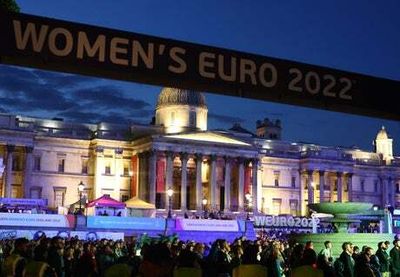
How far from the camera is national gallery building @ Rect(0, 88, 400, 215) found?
7569cm

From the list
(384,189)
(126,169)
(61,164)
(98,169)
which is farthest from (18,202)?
(384,189)

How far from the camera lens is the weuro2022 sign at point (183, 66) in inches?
369

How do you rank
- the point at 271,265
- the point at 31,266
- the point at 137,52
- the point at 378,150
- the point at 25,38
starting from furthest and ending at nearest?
the point at 378,150 → the point at 271,265 → the point at 137,52 → the point at 25,38 → the point at 31,266

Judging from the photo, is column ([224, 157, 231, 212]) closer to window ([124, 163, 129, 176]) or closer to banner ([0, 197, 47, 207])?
window ([124, 163, 129, 176])

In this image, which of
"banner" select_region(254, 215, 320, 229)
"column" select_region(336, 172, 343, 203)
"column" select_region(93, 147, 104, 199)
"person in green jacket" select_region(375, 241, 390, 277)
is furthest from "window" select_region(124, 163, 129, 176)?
"person in green jacket" select_region(375, 241, 390, 277)

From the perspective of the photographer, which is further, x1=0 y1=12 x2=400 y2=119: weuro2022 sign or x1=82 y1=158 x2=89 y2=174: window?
x1=82 y1=158 x2=89 y2=174: window

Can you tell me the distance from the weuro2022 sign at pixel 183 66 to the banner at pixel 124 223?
35.4 m

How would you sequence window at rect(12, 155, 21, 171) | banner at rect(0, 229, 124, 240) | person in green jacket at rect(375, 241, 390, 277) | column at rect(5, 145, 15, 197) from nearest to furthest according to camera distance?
person in green jacket at rect(375, 241, 390, 277) → banner at rect(0, 229, 124, 240) → column at rect(5, 145, 15, 197) → window at rect(12, 155, 21, 171)

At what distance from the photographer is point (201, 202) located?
7825 centimetres

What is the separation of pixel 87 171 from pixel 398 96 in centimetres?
7116

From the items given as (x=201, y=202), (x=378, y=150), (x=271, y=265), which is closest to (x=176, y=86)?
(x=271, y=265)

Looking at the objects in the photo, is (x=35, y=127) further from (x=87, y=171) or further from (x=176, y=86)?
(x=176, y=86)

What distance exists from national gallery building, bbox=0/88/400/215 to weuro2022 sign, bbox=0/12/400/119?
63717 millimetres

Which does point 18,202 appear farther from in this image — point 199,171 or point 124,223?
point 199,171
